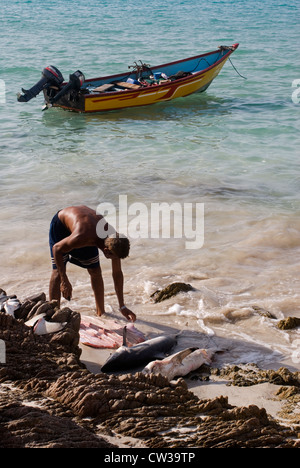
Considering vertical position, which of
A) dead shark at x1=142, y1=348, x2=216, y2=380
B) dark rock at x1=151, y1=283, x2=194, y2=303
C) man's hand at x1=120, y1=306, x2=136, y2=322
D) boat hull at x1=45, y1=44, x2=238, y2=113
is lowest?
dark rock at x1=151, y1=283, x2=194, y2=303

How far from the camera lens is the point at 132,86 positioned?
48.0 feet

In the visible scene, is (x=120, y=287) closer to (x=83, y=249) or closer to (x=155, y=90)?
(x=83, y=249)

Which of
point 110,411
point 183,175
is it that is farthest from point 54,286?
point 183,175

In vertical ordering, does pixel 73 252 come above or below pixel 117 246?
below

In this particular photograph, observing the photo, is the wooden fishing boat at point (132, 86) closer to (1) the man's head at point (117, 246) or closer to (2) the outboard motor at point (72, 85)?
(2) the outboard motor at point (72, 85)

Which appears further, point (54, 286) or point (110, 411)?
point (54, 286)

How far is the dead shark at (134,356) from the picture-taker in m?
Answer: 4.44

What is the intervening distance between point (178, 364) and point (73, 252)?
64.0 inches

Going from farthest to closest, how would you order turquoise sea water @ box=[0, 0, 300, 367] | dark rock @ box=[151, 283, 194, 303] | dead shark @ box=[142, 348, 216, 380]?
turquoise sea water @ box=[0, 0, 300, 367] < dark rock @ box=[151, 283, 194, 303] < dead shark @ box=[142, 348, 216, 380]

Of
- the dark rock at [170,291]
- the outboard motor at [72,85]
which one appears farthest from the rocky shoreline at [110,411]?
the outboard motor at [72,85]

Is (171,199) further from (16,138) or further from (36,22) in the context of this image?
(36,22)

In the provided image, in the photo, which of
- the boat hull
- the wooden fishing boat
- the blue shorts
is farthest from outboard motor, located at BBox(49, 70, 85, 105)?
A: the blue shorts

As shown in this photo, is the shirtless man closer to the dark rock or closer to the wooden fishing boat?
the dark rock

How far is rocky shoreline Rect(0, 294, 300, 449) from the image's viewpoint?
3.23 metres
